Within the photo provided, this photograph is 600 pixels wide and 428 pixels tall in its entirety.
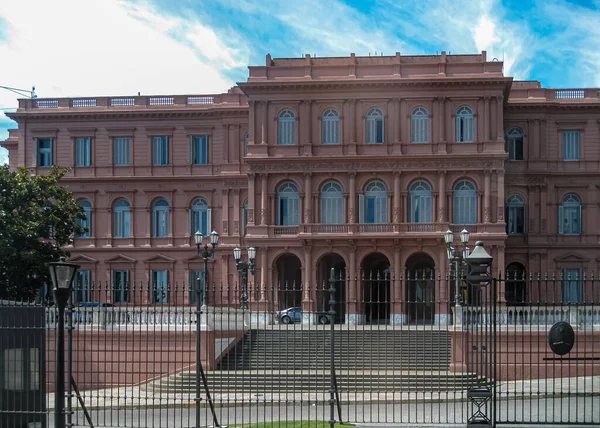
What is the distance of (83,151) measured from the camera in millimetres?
49125

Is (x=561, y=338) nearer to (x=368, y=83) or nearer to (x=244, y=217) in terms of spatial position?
(x=368, y=83)

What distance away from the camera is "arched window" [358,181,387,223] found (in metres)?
43.2

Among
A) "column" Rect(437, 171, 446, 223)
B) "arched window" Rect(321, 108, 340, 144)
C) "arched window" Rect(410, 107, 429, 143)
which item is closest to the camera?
"column" Rect(437, 171, 446, 223)

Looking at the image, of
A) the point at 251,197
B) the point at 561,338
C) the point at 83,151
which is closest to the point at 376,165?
the point at 251,197

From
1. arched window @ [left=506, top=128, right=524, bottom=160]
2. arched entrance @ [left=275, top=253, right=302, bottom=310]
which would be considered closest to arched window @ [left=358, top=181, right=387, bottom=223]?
arched entrance @ [left=275, top=253, right=302, bottom=310]

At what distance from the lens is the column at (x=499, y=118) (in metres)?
42.5

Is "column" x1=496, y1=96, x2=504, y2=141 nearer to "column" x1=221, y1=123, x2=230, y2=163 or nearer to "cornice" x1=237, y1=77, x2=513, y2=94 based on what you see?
"cornice" x1=237, y1=77, x2=513, y2=94

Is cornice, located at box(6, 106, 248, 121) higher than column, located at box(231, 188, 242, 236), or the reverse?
cornice, located at box(6, 106, 248, 121)

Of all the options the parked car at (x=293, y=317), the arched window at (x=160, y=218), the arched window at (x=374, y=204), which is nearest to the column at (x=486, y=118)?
the arched window at (x=374, y=204)

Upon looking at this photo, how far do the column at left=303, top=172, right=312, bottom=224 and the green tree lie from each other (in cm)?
1202

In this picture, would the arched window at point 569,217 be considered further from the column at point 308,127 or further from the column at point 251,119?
the column at point 251,119

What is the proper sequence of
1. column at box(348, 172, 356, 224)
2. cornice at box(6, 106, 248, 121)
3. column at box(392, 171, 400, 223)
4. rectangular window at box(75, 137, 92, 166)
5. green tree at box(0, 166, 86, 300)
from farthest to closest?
rectangular window at box(75, 137, 92, 166), cornice at box(6, 106, 248, 121), column at box(348, 172, 356, 224), column at box(392, 171, 400, 223), green tree at box(0, 166, 86, 300)

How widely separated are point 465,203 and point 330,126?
764 centimetres

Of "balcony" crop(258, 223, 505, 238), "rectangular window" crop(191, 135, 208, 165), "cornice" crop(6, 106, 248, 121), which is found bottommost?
"balcony" crop(258, 223, 505, 238)
